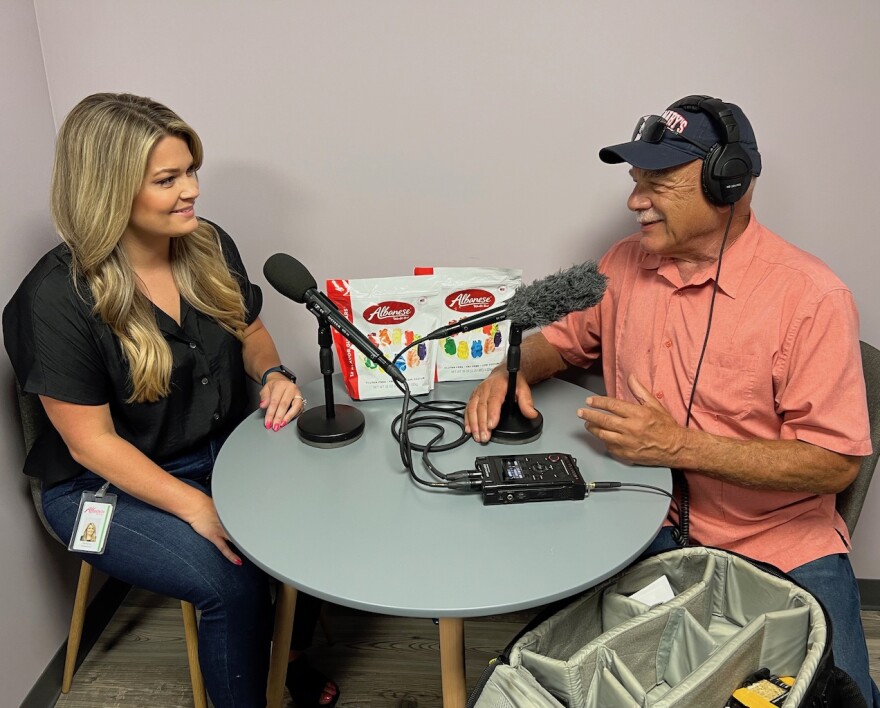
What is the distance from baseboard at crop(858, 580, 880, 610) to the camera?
1.99 meters

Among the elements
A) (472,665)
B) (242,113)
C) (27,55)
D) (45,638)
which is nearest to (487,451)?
(472,665)

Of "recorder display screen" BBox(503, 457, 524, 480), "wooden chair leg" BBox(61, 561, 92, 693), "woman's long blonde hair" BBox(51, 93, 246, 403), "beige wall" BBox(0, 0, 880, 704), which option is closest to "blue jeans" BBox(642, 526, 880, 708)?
"recorder display screen" BBox(503, 457, 524, 480)

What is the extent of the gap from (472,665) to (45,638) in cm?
111

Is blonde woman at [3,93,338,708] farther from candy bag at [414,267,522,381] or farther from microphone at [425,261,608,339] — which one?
microphone at [425,261,608,339]

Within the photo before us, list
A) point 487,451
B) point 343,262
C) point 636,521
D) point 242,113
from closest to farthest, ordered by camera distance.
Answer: point 636,521 < point 487,451 < point 242,113 < point 343,262

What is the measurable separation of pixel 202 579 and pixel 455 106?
1.20 m

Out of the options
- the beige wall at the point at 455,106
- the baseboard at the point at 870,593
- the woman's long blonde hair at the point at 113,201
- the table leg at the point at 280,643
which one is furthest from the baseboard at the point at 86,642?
the baseboard at the point at 870,593

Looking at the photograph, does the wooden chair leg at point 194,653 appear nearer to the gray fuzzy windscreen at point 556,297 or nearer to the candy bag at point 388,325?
the candy bag at point 388,325

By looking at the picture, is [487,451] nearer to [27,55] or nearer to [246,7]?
[246,7]

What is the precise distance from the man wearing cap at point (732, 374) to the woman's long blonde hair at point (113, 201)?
692mm

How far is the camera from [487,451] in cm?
132

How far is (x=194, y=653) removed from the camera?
162 centimetres

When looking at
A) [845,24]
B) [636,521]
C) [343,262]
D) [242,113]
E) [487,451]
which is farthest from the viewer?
[343,262]

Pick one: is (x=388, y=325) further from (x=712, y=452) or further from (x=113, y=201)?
(x=712, y=452)
